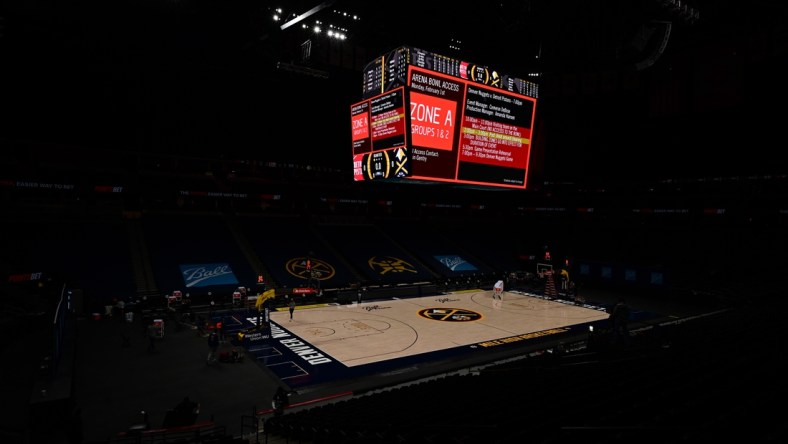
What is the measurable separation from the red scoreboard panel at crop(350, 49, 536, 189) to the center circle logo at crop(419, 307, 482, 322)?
763 cm

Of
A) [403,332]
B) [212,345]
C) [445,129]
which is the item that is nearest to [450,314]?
[403,332]

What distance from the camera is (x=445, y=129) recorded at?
20.8 m

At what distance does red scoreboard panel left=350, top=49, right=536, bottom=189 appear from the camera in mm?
19594

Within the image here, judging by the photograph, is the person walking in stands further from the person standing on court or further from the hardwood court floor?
the hardwood court floor

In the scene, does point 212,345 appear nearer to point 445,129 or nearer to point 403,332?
point 403,332

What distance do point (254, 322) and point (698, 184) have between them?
Result: 37.0 metres

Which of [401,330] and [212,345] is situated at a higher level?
[212,345]

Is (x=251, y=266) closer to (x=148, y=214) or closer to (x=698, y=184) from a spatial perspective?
(x=148, y=214)

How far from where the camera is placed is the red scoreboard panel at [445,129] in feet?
64.3

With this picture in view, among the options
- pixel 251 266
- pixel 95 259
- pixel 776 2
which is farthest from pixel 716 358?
pixel 95 259

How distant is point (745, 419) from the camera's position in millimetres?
4184

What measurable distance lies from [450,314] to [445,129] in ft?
35.7

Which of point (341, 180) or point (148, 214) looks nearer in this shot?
point (148, 214)

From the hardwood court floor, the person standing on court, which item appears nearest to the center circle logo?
the hardwood court floor
